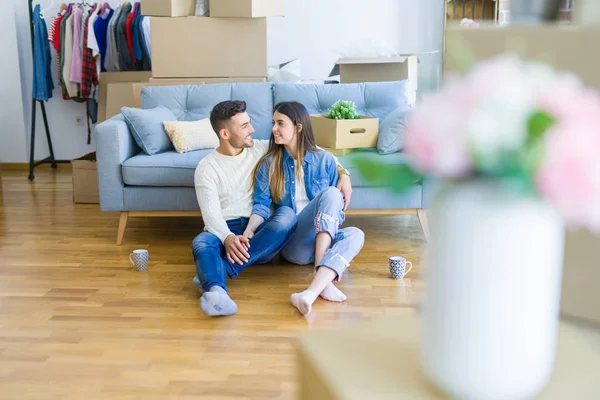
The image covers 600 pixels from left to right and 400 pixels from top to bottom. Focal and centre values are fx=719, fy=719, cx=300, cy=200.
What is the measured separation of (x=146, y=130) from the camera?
3.73 metres

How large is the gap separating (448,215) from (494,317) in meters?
0.12

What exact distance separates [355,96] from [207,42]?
94cm

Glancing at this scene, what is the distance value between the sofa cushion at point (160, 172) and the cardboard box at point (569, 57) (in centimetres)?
264

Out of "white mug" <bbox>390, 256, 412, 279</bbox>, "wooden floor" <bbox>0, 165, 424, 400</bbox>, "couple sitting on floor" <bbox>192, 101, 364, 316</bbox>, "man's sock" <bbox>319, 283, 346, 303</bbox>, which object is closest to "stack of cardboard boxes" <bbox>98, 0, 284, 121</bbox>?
"wooden floor" <bbox>0, 165, 424, 400</bbox>

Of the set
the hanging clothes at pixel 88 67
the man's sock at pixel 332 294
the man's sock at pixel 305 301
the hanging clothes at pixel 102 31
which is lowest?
the man's sock at pixel 332 294

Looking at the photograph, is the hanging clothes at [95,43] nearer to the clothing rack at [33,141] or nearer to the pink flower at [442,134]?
the clothing rack at [33,141]

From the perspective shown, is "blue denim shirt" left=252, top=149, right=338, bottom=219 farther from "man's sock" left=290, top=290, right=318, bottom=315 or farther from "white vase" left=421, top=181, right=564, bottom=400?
"white vase" left=421, top=181, right=564, bottom=400

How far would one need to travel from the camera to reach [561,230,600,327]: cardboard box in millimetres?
1000

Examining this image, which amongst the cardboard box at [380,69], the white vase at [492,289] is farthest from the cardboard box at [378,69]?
the white vase at [492,289]

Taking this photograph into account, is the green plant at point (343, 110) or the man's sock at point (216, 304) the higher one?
the green plant at point (343, 110)

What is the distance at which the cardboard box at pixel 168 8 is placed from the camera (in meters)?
4.11

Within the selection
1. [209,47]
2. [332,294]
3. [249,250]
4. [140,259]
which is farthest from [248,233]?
[209,47]

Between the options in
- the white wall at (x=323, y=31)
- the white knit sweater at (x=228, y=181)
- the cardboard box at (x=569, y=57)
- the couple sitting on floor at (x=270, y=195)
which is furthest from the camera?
the white wall at (x=323, y=31)

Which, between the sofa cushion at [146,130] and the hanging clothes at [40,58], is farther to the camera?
the hanging clothes at [40,58]
